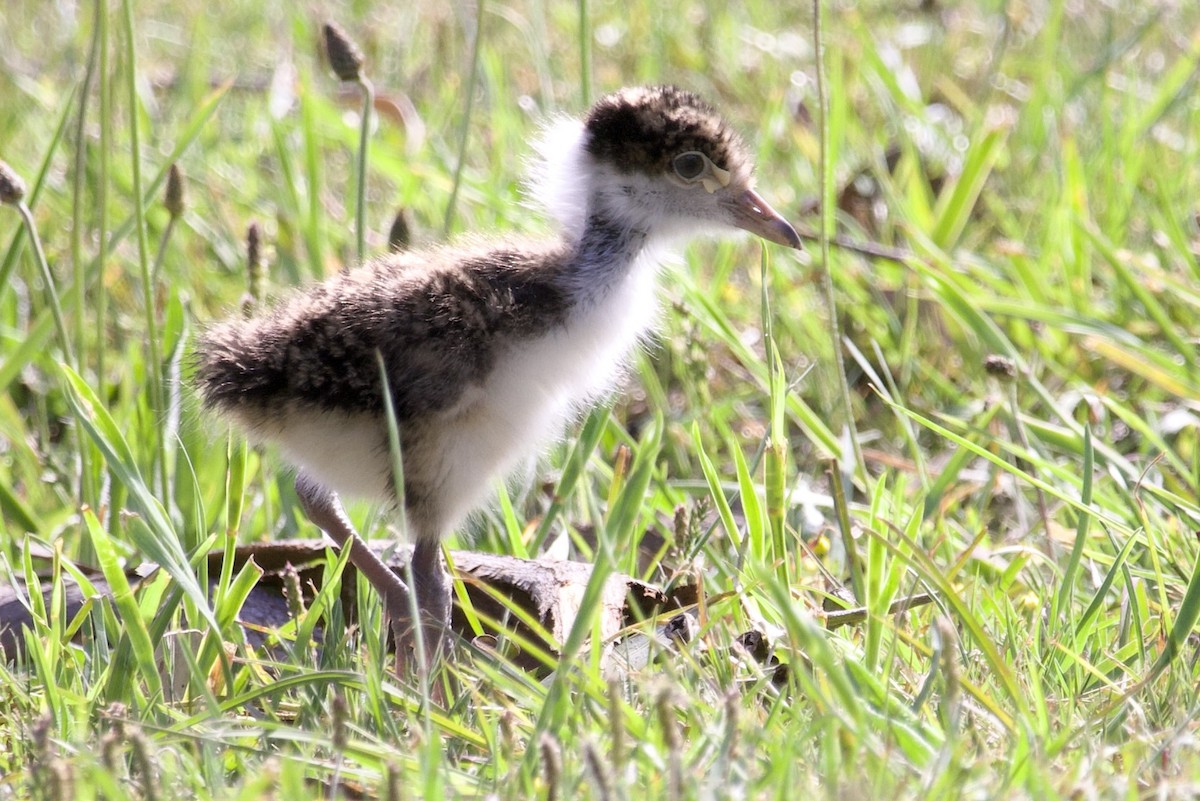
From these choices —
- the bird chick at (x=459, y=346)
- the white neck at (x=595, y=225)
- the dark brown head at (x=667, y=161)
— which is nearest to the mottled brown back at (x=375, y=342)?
the bird chick at (x=459, y=346)

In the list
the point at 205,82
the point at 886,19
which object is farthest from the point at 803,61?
the point at 205,82

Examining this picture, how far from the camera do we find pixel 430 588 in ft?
7.87

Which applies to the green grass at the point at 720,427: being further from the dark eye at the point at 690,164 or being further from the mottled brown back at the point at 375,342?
the dark eye at the point at 690,164

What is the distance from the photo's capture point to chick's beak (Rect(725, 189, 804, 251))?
276cm

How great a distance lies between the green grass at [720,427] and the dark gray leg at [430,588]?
0.30 ft

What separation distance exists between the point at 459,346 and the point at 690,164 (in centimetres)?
66

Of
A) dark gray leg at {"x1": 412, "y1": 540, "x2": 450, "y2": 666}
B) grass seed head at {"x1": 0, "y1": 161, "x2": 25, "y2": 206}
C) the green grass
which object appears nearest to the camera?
the green grass

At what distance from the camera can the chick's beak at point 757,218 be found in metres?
2.76

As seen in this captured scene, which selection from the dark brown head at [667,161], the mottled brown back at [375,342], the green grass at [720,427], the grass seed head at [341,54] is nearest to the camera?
the green grass at [720,427]

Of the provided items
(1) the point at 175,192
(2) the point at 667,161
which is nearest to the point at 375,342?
(2) the point at 667,161

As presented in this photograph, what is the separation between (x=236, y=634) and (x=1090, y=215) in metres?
2.87

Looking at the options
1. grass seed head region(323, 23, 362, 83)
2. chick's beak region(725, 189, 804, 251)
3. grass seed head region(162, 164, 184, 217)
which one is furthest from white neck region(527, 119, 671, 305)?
grass seed head region(162, 164, 184, 217)

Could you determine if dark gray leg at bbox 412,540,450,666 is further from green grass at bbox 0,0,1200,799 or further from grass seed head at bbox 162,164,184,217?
grass seed head at bbox 162,164,184,217

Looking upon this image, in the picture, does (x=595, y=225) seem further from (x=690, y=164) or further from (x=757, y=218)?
(x=757, y=218)
